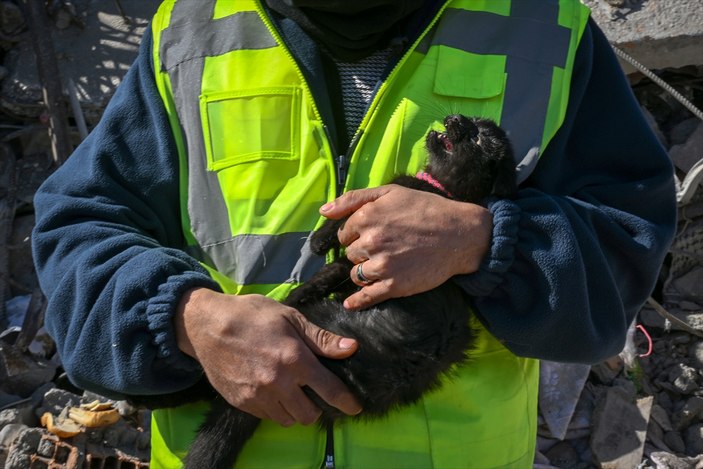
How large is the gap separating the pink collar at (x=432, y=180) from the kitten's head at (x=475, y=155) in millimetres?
11

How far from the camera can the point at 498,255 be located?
6.31 feet

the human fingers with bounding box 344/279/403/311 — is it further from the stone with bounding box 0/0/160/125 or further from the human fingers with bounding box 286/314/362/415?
the stone with bounding box 0/0/160/125

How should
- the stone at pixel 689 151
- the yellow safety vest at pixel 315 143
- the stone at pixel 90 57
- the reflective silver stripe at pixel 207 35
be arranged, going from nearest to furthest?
the yellow safety vest at pixel 315 143 < the reflective silver stripe at pixel 207 35 < the stone at pixel 689 151 < the stone at pixel 90 57

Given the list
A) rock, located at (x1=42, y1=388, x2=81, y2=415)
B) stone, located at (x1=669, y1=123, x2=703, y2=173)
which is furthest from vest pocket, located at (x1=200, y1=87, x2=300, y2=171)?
stone, located at (x1=669, y1=123, x2=703, y2=173)

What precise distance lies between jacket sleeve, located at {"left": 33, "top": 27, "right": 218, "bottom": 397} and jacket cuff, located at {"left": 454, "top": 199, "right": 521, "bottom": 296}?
64cm

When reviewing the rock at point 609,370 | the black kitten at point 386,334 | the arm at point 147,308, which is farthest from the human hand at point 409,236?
the rock at point 609,370

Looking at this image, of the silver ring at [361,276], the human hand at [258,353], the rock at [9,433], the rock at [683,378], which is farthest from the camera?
the rock at [683,378]

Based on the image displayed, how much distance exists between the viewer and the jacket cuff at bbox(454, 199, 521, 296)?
193 centimetres

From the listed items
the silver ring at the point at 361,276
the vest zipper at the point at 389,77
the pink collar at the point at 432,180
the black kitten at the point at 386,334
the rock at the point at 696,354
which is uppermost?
the vest zipper at the point at 389,77

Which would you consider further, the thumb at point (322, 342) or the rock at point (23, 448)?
the rock at point (23, 448)

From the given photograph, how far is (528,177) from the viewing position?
222 cm

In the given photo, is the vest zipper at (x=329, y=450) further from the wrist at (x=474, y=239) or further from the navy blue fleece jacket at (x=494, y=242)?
the wrist at (x=474, y=239)

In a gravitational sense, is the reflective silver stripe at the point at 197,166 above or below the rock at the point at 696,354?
above

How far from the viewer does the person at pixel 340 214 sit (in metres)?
1.94
